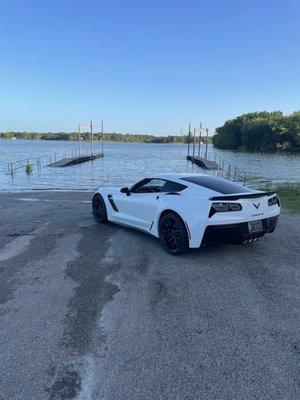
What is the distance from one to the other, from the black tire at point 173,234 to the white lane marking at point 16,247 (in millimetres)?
2575

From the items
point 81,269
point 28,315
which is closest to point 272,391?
point 28,315

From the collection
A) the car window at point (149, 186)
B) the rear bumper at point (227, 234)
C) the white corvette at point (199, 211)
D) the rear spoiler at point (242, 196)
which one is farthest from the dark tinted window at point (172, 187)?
the rear bumper at point (227, 234)

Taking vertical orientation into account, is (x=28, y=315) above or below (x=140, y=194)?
below

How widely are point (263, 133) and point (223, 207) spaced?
121m

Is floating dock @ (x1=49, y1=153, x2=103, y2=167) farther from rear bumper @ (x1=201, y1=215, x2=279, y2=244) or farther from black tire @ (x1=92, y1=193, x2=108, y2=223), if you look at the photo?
rear bumper @ (x1=201, y1=215, x2=279, y2=244)

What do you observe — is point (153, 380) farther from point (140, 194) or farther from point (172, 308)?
point (140, 194)

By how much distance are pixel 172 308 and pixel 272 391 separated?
1.66m

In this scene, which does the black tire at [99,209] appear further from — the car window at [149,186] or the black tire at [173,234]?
the black tire at [173,234]

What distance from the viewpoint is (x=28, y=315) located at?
4297mm

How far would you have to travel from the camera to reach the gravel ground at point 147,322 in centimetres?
309

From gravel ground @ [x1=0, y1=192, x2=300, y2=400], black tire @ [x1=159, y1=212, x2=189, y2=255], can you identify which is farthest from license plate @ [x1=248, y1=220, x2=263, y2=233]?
black tire @ [x1=159, y1=212, x2=189, y2=255]

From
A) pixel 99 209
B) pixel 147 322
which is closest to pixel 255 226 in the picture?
pixel 147 322

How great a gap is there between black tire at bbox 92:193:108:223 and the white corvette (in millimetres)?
1345

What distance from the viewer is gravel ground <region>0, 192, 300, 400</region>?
3.09 m
